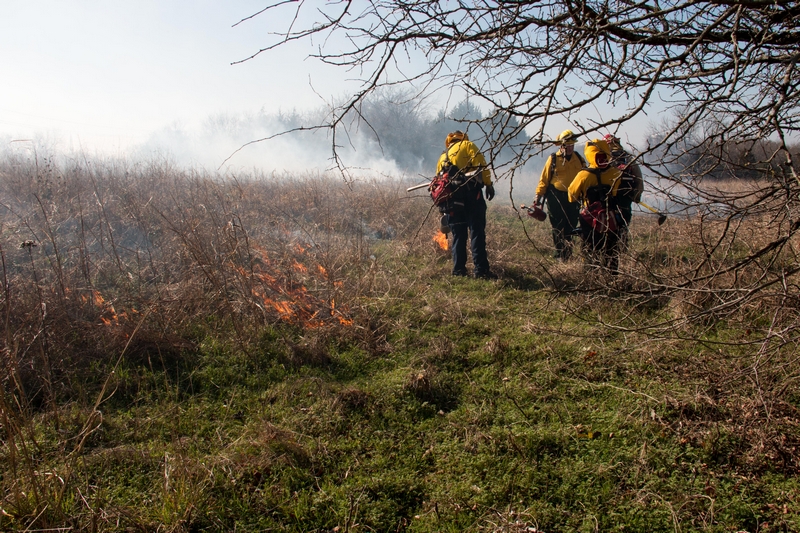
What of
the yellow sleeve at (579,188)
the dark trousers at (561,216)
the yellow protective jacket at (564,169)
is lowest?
the dark trousers at (561,216)

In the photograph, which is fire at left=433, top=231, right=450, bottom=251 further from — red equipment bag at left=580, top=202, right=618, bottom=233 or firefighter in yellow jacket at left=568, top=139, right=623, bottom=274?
red equipment bag at left=580, top=202, right=618, bottom=233

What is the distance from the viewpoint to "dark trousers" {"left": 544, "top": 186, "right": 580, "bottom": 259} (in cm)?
672

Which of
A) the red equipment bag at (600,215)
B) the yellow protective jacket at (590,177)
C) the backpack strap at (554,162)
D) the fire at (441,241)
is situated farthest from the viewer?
the fire at (441,241)

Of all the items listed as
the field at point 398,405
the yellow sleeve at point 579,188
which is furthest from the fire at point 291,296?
the yellow sleeve at point 579,188

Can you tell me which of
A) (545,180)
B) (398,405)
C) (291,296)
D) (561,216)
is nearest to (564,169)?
(545,180)

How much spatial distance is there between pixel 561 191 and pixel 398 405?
14.9ft

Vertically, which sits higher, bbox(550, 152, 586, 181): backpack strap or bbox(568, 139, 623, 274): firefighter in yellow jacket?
bbox(550, 152, 586, 181): backpack strap

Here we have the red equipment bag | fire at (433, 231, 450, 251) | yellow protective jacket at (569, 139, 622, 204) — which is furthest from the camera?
fire at (433, 231, 450, 251)

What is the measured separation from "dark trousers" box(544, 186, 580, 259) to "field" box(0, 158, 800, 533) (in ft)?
3.06

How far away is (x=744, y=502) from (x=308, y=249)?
512 cm

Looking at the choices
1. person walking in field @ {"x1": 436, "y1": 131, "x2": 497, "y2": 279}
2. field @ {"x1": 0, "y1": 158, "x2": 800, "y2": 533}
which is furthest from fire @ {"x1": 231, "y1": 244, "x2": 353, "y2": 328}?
person walking in field @ {"x1": 436, "y1": 131, "x2": 497, "y2": 279}

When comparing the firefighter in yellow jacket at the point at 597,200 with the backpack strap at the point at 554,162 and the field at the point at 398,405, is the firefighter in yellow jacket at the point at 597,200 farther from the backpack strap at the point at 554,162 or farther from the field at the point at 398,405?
the backpack strap at the point at 554,162

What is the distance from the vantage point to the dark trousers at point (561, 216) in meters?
6.72

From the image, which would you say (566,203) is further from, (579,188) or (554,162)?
(579,188)
